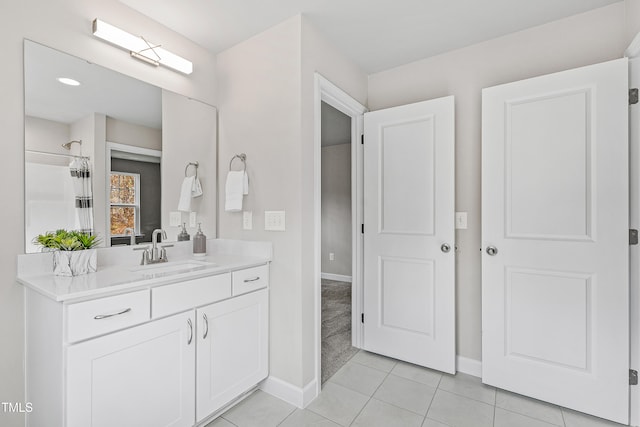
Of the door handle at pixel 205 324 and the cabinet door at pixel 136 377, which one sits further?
the door handle at pixel 205 324

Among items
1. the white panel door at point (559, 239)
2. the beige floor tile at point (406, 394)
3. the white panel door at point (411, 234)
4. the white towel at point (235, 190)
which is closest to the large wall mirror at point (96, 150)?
the white towel at point (235, 190)

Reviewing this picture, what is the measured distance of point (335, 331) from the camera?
119 inches

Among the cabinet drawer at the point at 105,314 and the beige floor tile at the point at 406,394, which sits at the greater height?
the cabinet drawer at the point at 105,314

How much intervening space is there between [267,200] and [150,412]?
1246 mm

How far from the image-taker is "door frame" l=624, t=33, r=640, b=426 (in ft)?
5.34

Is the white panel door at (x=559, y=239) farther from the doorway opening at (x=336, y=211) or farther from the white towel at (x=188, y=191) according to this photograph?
the doorway opening at (x=336, y=211)

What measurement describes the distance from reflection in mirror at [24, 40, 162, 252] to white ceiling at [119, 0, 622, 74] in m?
0.53

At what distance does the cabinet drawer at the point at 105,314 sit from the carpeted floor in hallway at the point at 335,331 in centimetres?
138

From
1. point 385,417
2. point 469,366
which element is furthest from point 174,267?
point 469,366

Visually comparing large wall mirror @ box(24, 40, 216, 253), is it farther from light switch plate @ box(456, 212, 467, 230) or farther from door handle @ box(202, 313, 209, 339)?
light switch plate @ box(456, 212, 467, 230)

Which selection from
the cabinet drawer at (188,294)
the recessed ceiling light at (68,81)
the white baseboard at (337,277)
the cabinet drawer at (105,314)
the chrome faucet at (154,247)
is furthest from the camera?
the white baseboard at (337,277)

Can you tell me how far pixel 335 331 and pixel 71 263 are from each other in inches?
89.7

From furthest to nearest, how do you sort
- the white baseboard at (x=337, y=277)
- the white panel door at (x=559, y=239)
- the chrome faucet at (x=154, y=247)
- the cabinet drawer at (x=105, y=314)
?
the white baseboard at (x=337, y=277) < the chrome faucet at (x=154, y=247) < the white panel door at (x=559, y=239) < the cabinet drawer at (x=105, y=314)

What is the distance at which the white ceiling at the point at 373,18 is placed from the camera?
179cm
